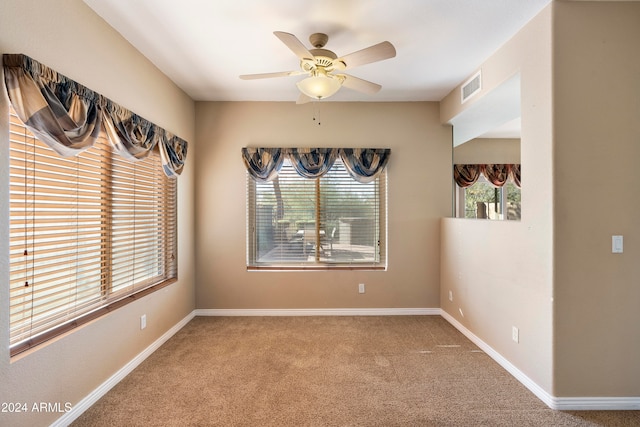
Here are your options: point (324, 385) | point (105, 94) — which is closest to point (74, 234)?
point (105, 94)

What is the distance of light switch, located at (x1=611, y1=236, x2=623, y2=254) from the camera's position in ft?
6.74

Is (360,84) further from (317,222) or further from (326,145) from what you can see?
(317,222)

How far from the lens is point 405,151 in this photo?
3973 mm

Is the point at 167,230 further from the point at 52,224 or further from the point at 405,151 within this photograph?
the point at 405,151

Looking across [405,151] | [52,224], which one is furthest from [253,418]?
[405,151]

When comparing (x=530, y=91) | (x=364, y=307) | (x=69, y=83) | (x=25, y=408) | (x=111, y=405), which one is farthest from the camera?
(x=364, y=307)

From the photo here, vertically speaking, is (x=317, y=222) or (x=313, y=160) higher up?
(x=313, y=160)

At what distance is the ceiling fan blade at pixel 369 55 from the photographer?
2.02 metres

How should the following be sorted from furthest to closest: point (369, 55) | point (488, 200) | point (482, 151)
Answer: point (482, 151) → point (488, 200) → point (369, 55)

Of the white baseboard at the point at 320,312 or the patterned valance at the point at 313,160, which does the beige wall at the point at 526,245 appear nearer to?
the white baseboard at the point at 320,312

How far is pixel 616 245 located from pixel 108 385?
3.74 m

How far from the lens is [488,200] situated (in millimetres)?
3725

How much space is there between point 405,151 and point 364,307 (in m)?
2.09

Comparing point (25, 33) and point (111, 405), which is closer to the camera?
point (25, 33)
